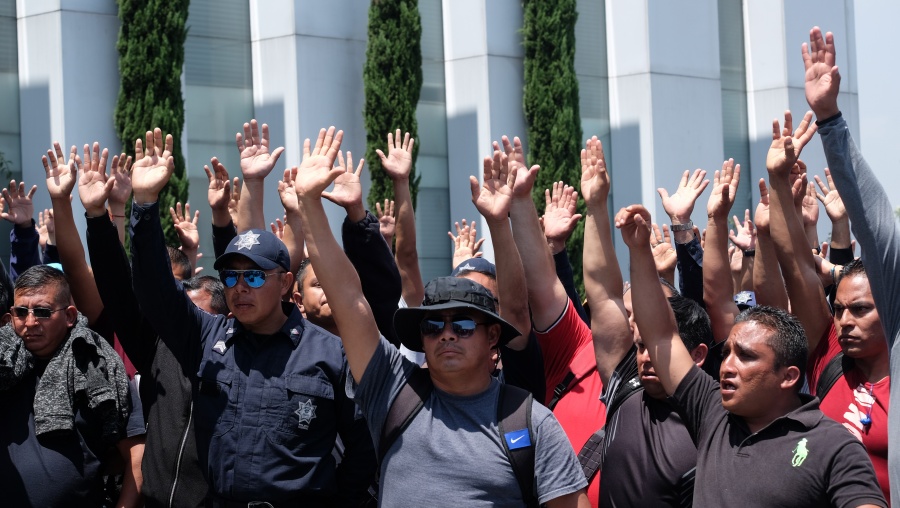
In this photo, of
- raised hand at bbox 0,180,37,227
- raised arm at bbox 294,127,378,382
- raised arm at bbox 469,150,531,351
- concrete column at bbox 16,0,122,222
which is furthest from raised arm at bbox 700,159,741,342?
concrete column at bbox 16,0,122,222

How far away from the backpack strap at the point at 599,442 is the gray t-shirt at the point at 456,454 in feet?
2.66

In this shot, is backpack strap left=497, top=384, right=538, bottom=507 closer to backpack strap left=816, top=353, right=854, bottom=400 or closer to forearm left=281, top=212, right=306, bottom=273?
backpack strap left=816, top=353, right=854, bottom=400

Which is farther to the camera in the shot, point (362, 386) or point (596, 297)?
point (596, 297)

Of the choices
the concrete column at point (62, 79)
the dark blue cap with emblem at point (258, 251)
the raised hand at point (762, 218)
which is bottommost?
the dark blue cap with emblem at point (258, 251)

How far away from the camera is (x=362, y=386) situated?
3.98 metres

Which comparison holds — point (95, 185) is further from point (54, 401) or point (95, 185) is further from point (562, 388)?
point (562, 388)

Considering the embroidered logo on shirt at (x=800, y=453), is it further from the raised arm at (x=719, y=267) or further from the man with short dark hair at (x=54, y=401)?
the man with short dark hair at (x=54, y=401)

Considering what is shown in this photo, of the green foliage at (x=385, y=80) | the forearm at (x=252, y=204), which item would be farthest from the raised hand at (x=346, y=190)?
the green foliage at (x=385, y=80)

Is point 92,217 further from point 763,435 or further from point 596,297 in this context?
point 763,435

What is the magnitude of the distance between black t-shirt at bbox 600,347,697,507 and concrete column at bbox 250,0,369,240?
Result: 9.55 metres

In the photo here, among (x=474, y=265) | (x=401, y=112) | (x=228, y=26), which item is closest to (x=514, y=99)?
(x=401, y=112)

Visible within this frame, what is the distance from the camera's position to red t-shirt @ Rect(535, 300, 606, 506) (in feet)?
16.7

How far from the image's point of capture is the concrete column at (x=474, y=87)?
1569 cm

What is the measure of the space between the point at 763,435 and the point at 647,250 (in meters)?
0.86
